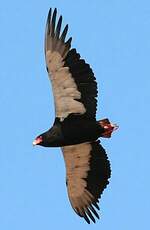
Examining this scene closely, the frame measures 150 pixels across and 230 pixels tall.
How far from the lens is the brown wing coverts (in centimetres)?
3231

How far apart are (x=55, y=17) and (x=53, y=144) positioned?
11.0ft

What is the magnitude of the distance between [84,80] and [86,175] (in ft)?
10.1

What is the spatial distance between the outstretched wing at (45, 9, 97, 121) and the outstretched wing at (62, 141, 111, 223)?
5.03 ft

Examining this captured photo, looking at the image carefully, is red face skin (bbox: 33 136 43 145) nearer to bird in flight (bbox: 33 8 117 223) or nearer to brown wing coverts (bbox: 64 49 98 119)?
bird in flight (bbox: 33 8 117 223)

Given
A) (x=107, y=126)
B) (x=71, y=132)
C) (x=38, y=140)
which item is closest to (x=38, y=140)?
(x=38, y=140)

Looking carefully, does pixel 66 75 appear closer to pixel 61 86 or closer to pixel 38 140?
pixel 61 86

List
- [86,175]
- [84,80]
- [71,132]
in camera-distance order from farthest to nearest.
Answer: [86,175] < [84,80] < [71,132]

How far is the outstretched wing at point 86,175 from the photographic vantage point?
3362cm

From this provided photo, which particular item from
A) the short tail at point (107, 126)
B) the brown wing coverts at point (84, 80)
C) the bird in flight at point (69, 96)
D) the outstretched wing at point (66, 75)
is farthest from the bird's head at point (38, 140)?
the short tail at point (107, 126)

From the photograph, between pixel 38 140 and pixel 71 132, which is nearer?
pixel 71 132

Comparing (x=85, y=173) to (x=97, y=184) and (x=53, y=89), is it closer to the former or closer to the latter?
(x=97, y=184)

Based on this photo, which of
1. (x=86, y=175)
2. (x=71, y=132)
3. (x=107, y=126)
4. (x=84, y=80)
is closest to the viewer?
(x=107, y=126)

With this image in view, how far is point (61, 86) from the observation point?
32406 mm

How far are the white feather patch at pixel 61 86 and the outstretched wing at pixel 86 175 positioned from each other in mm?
1546
